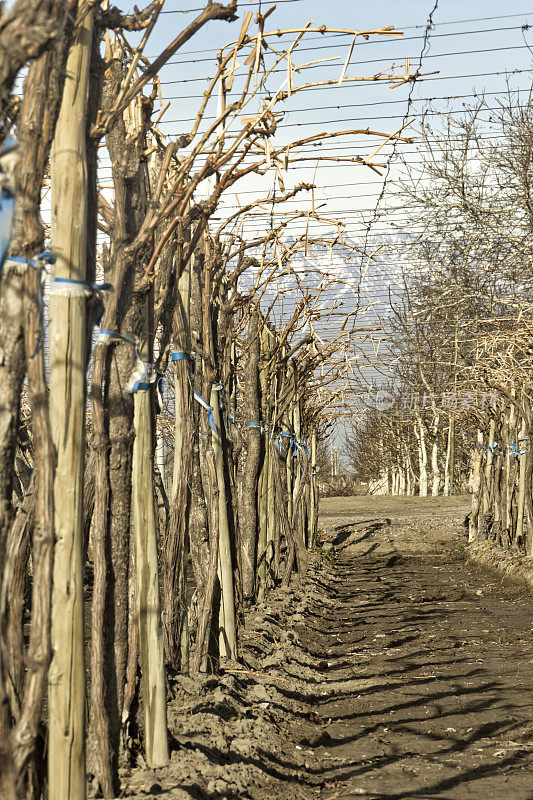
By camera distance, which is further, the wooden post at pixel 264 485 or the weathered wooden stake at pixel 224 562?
the wooden post at pixel 264 485

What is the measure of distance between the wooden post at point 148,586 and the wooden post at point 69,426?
77cm

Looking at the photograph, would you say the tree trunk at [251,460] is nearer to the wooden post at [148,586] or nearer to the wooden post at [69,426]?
the wooden post at [148,586]

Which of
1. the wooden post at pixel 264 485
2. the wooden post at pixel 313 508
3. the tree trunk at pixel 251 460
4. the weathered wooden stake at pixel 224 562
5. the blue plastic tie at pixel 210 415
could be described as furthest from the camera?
the wooden post at pixel 313 508

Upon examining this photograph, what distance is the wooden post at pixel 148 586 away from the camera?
130 inches

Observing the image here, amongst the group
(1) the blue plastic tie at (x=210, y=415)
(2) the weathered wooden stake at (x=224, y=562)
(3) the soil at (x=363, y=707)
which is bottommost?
(3) the soil at (x=363, y=707)

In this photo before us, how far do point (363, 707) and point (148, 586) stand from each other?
7.96 feet

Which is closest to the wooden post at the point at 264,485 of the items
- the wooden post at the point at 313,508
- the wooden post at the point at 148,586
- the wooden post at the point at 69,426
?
the wooden post at the point at 148,586

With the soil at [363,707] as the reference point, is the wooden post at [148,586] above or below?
above

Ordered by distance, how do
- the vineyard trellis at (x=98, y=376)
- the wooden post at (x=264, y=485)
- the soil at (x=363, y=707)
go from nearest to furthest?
the vineyard trellis at (x=98, y=376) < the soil at (x=363, y=707) < the wooden post at (x=264, y=485)

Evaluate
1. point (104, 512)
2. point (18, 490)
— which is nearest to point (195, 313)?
point (104, 512)

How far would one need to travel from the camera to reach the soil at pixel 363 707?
3639 millimetres

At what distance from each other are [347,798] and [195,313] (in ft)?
9.54

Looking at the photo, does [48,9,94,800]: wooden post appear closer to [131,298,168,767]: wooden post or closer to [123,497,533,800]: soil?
[123,497,533,800]: soil

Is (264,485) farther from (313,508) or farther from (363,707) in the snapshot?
(313,508)
